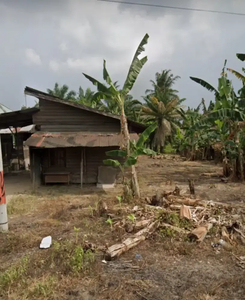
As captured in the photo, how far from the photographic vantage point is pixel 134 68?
32.0 feet

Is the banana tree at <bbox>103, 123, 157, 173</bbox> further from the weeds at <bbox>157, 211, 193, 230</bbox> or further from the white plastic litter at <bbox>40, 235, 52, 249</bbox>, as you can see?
the white plastic litter at <bbox>40, 235, 52, 249</bbox>

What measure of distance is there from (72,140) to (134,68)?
4161mm

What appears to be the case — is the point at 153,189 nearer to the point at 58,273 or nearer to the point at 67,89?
the point at 58,273

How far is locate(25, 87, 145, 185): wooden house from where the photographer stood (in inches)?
496

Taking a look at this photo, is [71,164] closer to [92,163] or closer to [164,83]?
[92,163]

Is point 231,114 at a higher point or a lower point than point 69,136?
higher

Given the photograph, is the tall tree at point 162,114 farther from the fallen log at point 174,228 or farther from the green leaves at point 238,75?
the fallen log at point 174,228

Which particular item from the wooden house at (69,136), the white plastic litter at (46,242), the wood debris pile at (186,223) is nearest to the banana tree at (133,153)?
the wood debris pile at (186,223)

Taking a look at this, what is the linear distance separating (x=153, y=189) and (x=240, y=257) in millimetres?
6895

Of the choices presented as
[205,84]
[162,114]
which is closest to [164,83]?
[162,114]

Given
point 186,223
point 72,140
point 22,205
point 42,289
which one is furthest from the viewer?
point 72,140

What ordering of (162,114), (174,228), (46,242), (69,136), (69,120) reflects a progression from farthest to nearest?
(162,114) < (69,120) < (69,136) < (174,228) < (46,242)

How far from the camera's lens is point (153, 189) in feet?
39.1

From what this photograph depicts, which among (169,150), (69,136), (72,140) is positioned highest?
(69,136)
